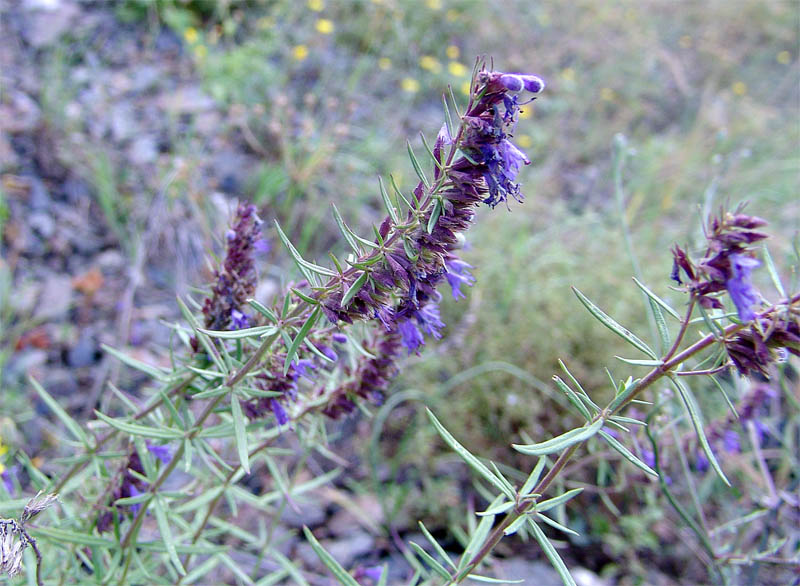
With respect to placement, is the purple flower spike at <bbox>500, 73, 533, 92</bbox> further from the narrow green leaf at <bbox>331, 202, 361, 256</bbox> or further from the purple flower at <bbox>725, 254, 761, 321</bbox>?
the purple flower at <bbox>725, 254, 761, 321</bbox>

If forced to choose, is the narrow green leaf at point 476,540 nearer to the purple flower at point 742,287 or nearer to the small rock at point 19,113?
the purple flower at point 742,287

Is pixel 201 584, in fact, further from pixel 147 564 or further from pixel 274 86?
pixel 274 86

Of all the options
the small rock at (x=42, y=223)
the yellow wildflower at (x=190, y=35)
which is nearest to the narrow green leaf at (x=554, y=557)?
the small rock at (x=42, y=223)

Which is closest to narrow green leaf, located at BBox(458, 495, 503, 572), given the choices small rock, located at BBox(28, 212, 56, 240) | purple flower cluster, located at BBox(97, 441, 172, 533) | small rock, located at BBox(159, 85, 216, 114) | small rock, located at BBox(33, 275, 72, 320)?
purple flower cluster, located at BBox(97, 441, 172, 533)

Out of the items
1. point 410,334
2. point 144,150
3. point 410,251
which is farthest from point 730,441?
point 144,150

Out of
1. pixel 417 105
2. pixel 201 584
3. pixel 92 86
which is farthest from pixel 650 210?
pixel 92 86
